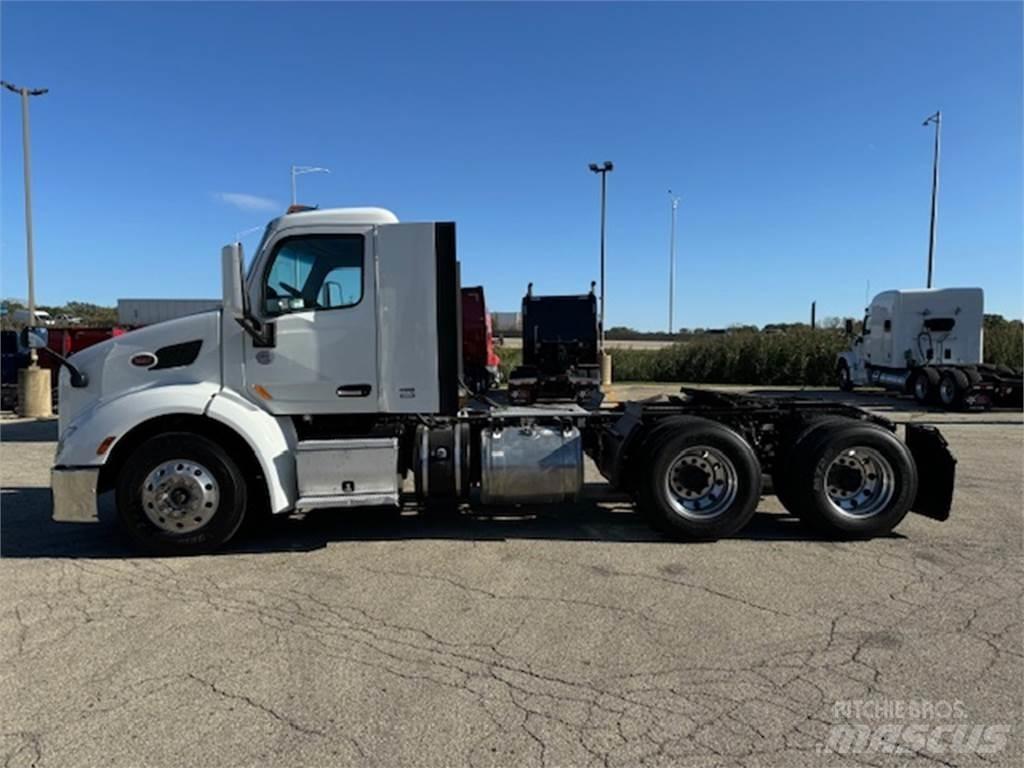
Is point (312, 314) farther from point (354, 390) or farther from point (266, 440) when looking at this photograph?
point (266, 440)

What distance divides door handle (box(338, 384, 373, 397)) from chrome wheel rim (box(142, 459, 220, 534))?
1.23m

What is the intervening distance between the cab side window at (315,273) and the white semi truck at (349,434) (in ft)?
0.04

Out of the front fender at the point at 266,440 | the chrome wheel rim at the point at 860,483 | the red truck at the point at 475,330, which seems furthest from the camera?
the red truck at the point at 475,330

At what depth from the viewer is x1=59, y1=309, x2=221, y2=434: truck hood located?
583cm

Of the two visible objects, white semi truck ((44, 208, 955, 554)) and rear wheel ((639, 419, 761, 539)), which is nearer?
white semi truck ((44, 208, 955, 554))

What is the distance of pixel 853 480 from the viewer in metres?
6.12

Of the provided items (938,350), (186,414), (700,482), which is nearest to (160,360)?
(186,414)

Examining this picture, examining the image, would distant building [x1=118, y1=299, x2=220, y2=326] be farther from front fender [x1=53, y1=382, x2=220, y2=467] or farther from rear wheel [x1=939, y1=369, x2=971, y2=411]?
rear wheel [x1=939, y1=369, x2=971, y2=411]

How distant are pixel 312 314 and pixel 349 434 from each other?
3.69 ft

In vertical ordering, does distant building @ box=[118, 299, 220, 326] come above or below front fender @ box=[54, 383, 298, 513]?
above

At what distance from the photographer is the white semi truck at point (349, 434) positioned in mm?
5535

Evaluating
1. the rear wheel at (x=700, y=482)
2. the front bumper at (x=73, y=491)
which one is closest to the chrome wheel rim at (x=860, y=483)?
the rear wheel at (x=700, y=482)

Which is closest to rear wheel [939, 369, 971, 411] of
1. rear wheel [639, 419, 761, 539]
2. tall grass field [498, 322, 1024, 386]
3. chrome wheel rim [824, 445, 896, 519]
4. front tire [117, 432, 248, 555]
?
tall grass field [498, 322, 1024, 386]

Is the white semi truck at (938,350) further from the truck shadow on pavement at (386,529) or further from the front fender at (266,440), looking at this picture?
the front fender at (266,440)
